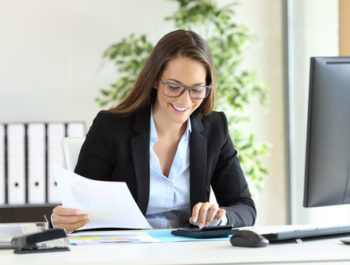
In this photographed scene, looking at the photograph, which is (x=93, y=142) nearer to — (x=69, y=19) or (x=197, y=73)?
(x=197, y=73)

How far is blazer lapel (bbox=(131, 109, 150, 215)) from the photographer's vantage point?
88.4 inches

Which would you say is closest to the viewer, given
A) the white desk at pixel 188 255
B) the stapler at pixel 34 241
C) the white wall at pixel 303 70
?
the white desk at pixel 188 255

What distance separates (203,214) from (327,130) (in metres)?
0.40

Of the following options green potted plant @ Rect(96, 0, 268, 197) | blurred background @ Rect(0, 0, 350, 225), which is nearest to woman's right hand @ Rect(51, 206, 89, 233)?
green potted plant @ Rect(96, 0, 268, 197)

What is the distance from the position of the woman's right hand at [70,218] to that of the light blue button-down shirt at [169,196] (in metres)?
0.42

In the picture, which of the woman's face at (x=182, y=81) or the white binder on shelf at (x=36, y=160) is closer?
the woman's face at (x=182, y=81)

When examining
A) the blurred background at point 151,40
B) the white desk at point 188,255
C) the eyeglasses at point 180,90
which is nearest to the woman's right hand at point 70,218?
the white desk at point 188,255

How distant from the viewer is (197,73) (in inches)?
87.7

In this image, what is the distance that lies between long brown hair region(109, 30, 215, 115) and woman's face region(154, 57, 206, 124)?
0.8 inches

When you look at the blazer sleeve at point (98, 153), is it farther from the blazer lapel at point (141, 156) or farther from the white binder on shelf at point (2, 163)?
the white binder on shelf at point (2, 163)

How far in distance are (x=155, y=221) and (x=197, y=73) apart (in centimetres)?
49

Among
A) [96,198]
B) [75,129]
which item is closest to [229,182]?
[96,198]

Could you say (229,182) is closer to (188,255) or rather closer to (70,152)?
(70,152)

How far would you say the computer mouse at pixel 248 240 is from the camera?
5.42ft
